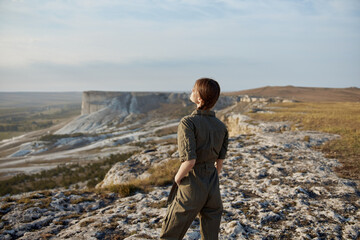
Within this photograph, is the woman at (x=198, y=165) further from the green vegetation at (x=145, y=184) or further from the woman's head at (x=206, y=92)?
the green vegetation at (x=145, y=184)

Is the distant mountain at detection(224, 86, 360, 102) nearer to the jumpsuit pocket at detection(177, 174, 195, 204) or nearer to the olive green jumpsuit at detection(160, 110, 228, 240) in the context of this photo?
the olive green jumpsuit at detection(160, 110, 228, 240)

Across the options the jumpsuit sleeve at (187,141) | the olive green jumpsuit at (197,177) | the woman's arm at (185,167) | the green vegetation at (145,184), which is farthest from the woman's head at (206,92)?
the green vegetation at (145,184)

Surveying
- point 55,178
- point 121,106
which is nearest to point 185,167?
point 55,178

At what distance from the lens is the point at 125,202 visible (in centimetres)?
650

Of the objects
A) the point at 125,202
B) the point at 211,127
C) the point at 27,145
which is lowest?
the point at 27,145

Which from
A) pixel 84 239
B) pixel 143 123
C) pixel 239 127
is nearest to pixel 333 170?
pixel 84 239

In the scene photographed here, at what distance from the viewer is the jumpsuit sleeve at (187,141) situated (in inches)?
101

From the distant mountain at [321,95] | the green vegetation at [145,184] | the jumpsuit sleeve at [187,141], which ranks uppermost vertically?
the distant mountain at [321,95]

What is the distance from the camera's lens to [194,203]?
265 cm

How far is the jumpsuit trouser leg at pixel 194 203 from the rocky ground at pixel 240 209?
1810 mm

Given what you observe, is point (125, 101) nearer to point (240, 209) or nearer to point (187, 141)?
point (240, 209)

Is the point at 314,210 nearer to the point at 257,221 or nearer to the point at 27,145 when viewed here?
the point at 257,221

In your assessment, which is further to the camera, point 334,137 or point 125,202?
point 334,137

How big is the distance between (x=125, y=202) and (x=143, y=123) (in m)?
53.9
